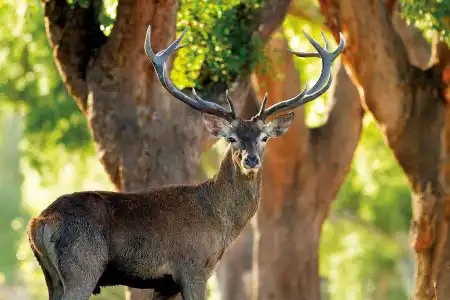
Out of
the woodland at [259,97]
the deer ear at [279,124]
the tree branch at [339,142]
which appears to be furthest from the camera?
the tree branch at [339,142]

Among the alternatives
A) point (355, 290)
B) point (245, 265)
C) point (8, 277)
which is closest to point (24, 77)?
point (245, 265)

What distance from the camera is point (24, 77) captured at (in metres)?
24.3

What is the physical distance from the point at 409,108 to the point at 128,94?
4.26 meters

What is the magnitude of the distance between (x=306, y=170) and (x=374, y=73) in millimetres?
3275

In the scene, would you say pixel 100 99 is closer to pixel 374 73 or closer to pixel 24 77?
pixel 374 73

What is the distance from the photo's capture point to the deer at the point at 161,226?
39.1 feet

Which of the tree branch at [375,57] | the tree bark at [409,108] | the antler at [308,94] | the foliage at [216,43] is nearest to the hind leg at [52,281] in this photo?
the antler at [308,94]

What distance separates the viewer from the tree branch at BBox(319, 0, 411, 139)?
17766 millimetres

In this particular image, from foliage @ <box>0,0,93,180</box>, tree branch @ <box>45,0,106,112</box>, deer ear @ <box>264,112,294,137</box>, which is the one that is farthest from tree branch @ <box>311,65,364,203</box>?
deer ear @ <box>264,112,294,137</box>

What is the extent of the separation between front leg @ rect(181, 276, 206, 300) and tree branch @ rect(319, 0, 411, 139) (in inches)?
241

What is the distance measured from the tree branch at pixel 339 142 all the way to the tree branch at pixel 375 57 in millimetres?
2576

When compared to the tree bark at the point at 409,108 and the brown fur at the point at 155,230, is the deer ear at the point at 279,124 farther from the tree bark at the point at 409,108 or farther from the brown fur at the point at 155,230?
the tree bark at the point at 409,108

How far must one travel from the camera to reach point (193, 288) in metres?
12.5

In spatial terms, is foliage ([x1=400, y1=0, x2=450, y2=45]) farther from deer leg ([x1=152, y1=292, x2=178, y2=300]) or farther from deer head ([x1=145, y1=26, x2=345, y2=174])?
deer leg ([x1=152, y1=292, x2=178, y2=300])
